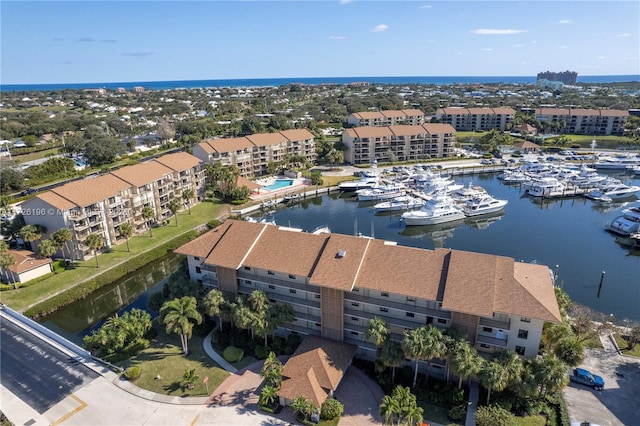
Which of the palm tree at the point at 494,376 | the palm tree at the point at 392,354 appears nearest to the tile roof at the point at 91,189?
the palm tree at the point at 392,354

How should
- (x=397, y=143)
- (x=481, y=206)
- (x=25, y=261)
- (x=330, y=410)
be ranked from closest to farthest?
(x=330, y=410) < (x=25, y=261) < (x=481, y=206) < (x=397, y=143)

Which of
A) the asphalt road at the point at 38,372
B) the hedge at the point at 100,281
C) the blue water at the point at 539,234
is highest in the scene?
the asphalt road at the point at 38,372

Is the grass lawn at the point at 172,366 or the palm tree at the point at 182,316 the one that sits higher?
the palm tree at the point at 182,316

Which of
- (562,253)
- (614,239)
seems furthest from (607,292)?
(614,239)

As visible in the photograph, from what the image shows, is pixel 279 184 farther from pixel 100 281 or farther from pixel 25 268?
pixel 25 268

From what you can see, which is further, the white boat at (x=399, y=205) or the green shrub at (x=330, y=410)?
the white boat at (x=399, y=205)

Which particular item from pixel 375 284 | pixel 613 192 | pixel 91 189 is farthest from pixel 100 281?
pixel 613 192

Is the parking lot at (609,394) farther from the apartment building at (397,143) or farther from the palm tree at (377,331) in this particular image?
the apartment building at (397,143)
